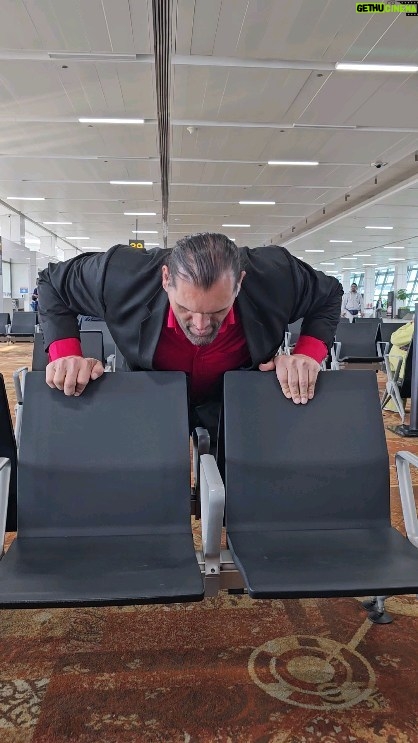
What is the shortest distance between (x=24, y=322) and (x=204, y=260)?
1047 cm

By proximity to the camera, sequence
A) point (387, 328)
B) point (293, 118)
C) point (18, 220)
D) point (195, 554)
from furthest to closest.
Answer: point (18, 220)
point (293, 118)
point (387, 328)
point (195, 554)

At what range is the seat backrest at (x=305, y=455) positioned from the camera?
5.61 ft

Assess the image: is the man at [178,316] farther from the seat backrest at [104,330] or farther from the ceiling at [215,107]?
the ceiling at [215,107]

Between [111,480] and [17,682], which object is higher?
[111,480]

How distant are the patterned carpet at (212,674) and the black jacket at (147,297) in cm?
83

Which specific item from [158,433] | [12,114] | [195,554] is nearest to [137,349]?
[158,433]

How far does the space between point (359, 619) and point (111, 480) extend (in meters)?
0.93

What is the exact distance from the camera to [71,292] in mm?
1820

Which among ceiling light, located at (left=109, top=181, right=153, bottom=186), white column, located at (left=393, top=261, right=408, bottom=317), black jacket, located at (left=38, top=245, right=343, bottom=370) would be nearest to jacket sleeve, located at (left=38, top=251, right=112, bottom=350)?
black jacket, located at (left=38, top=245, right=343, bottom=370)

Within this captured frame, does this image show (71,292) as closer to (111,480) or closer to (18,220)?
(111,480)

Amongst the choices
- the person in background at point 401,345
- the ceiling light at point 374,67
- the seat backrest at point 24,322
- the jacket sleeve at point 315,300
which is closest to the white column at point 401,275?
the seat backrest at point 24,322

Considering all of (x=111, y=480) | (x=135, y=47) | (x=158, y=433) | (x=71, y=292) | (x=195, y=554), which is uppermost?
(x=135, y=47)

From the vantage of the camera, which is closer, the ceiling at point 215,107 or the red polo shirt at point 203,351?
the red polo shirt at point 203,351

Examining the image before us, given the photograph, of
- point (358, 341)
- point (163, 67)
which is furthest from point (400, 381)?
point (163, 67)
